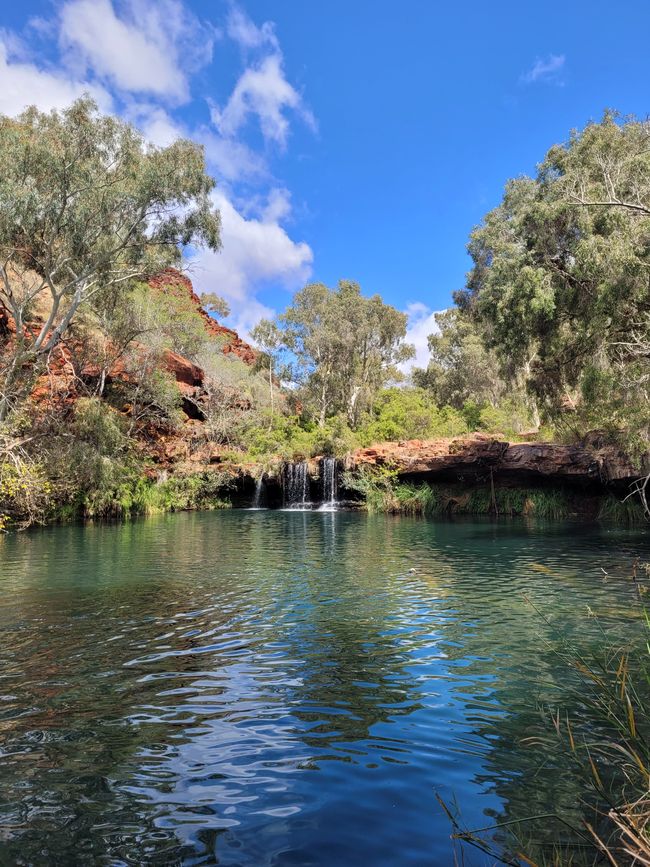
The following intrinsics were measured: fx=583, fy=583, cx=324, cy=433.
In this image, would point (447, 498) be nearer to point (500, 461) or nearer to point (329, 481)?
point (500, 461)

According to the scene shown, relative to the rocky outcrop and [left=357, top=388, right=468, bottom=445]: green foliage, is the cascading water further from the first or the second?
the rocky outcrop

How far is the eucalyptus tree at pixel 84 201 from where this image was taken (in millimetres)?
20172

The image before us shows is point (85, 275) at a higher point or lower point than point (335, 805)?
higher

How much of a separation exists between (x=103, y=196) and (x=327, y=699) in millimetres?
20984

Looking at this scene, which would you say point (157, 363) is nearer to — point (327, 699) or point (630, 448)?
point (630, 448)

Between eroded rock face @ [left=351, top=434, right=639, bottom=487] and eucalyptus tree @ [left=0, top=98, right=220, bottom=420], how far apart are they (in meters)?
13.7

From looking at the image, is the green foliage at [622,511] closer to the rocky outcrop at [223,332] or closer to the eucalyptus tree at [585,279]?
the eucalyptus tree at [585,279]

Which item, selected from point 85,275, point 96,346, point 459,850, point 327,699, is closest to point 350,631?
point 327,699

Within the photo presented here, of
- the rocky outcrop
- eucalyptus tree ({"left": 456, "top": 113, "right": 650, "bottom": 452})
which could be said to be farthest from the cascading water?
the rocky outcrop

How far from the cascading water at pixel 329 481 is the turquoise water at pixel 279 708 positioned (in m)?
22.5

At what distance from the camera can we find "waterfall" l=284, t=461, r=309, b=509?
3641 cm

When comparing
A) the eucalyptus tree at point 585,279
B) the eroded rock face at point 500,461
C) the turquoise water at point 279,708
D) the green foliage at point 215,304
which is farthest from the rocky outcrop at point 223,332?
the turquoise water at point 279,708

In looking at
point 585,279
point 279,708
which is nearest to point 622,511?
point 585,279

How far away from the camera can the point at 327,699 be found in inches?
217
